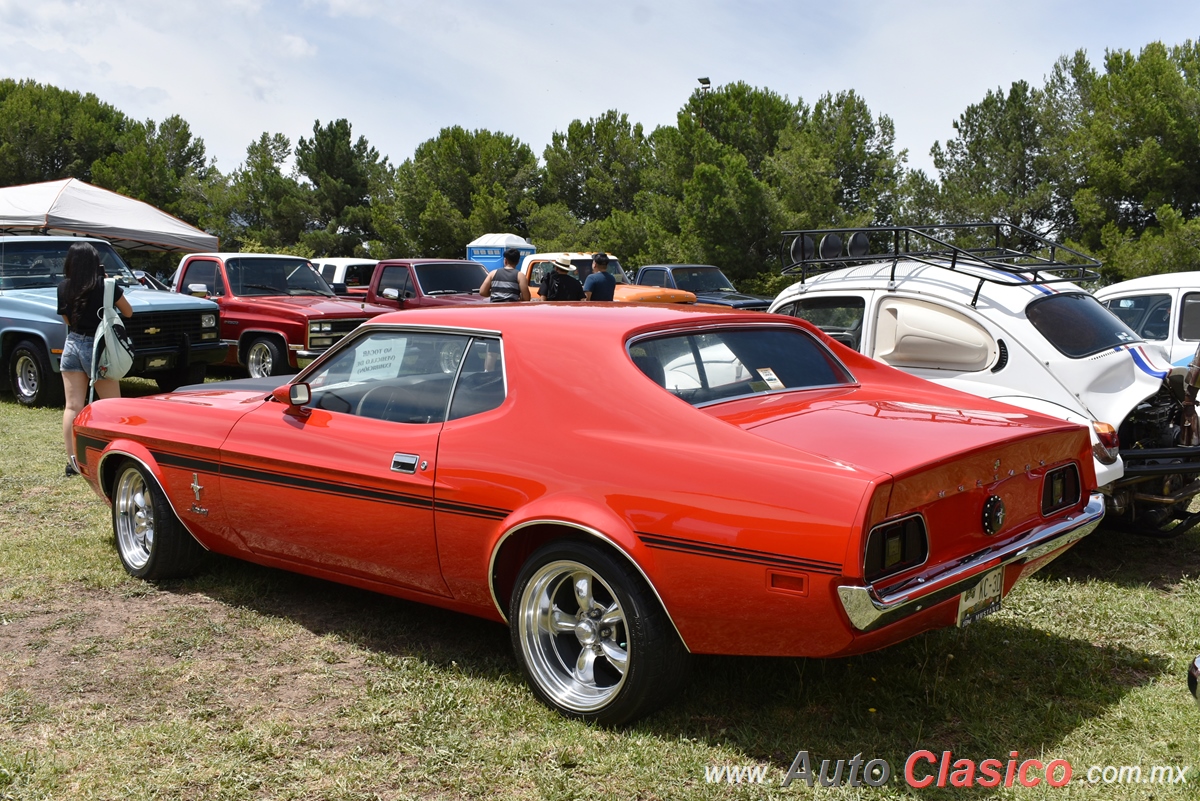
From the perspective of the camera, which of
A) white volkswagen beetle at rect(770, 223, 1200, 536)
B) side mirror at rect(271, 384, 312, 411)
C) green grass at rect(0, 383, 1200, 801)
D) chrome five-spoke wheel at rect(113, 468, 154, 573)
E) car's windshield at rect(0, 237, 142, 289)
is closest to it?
green grass at rect(0, 383, 1200, 801)

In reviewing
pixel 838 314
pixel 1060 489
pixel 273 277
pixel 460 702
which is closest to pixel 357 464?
pixel 460 702

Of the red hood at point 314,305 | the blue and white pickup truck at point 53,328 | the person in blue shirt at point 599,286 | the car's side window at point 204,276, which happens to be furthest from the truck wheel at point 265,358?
the person in blue shirt at point 599,286

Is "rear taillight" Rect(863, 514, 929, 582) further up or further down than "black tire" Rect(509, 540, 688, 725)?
further up

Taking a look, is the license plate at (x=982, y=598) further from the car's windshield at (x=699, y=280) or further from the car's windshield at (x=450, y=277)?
the car's windshield at (x=699, y=280)

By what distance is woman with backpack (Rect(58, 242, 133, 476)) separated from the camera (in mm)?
7715

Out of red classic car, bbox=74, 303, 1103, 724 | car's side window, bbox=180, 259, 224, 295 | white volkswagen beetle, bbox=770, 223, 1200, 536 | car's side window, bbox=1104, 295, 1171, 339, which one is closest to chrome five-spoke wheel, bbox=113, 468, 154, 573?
red classic car, bbox=74, 303, 1103, 724

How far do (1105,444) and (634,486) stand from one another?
10.1 feet

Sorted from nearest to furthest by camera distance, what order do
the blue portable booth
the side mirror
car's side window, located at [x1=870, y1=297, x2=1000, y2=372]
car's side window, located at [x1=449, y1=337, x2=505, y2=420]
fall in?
1. car's side window, located at [x1=449, y1=337, x2=505, y2=420]
2. the side mirror
3. car's side window, located at [x1=870, y1=297, x2=1000, y2=372]
4. the blue portable booth

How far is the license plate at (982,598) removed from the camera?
3.43m

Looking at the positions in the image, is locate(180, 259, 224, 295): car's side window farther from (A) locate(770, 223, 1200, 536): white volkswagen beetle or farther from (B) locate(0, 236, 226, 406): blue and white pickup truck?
(A) locate(770, 223, 1200, 536): white volkswagen beetle

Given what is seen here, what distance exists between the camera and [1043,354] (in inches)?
230

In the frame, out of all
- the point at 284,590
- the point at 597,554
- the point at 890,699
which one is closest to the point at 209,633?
the point at 284,590

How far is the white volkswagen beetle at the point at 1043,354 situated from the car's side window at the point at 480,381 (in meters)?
3.08

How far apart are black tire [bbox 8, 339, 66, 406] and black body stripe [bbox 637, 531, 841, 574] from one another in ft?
34.5
